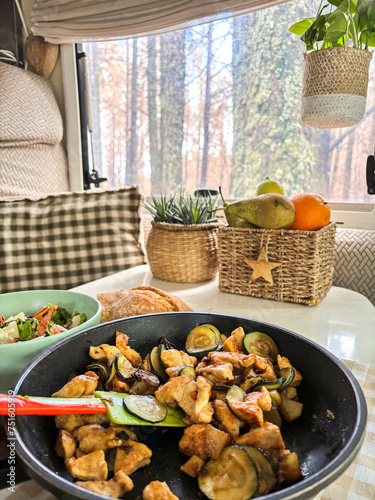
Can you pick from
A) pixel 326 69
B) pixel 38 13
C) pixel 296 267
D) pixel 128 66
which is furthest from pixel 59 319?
pixel 38 13

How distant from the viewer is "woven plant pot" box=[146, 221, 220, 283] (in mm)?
1299

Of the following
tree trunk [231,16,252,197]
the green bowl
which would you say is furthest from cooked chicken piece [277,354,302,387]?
tree trunk [231,16,252,197]

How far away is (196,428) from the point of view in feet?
1.57

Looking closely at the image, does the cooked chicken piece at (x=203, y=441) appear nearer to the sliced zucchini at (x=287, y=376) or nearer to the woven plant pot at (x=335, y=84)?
the sliced zucchini at (x=287, y=376)

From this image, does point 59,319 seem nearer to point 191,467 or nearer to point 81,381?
point 81,381

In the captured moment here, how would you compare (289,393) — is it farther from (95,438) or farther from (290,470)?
(95,438)

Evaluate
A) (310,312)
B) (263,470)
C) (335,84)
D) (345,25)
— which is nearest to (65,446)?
(263,470)

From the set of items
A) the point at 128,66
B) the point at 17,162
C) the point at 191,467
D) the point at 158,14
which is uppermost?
the point at 158,14

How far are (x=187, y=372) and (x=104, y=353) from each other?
0.14 metres

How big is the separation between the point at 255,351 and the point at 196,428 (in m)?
0.20

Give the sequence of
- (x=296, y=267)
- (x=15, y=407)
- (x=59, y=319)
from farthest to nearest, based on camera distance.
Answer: (x=296, y=267)
(x=59, y=319)
(x=15, y=407)

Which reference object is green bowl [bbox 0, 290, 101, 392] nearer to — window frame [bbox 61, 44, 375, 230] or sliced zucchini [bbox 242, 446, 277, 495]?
sliced zucchini [bbox 242, 446, 277, 495]

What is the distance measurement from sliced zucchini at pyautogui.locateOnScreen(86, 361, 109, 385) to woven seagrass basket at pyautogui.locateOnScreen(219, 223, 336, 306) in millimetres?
648

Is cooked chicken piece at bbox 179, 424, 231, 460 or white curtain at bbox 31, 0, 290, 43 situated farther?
white curtain at bbox 31, 0, 290, 43
